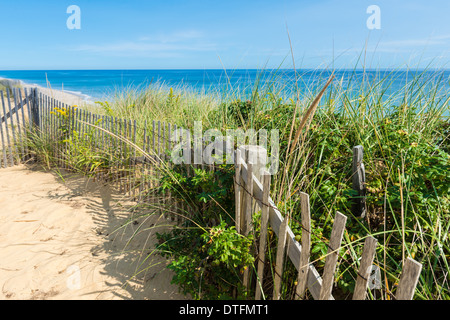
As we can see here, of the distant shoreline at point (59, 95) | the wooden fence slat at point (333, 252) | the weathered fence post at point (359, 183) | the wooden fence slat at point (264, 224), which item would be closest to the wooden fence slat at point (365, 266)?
the wooden fence slat at point (333, 252)

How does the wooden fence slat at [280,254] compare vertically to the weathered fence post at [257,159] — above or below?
below

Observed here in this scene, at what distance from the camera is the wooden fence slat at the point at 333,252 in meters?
1.57

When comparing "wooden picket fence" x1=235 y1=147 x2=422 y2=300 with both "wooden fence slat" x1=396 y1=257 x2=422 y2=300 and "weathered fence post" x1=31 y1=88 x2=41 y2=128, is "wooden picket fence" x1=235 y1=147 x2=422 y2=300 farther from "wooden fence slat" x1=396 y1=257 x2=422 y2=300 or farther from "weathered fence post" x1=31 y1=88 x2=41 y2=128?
"weathered fence post" x1=31 y1=88 x2=41 y2=128

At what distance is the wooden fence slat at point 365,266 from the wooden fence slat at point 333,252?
14 cm

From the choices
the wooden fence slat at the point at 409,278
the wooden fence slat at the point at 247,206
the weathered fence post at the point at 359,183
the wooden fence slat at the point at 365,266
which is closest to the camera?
the wooden fence slat at the point at 409,278

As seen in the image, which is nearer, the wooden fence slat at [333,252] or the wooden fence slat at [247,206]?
the wooden fence slat at [333,252]

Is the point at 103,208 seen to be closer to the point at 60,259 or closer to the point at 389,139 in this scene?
the point at 60,259

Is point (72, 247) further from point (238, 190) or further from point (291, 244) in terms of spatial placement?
point (291, 244)

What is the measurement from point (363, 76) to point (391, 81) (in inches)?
12.2

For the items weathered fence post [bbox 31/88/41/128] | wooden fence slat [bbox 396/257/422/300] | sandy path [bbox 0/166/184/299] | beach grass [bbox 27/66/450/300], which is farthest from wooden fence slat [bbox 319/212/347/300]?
weathered fence post [bbox 31/88/41/128]

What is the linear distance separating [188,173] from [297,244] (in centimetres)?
176

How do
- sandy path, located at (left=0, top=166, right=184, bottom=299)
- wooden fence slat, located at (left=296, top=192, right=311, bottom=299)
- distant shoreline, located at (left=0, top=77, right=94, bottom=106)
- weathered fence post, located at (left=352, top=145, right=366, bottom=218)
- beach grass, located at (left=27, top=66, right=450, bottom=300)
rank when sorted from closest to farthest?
wooden fence slat, located at (left=296, top=192, right=311, bottom=299)
beach grass, located at (left=27, top=66, right=450, bottom=300)
weathered fence post, located at (left=352, top=145, right=366, bottom=218)
sandy path, located at (left=0, top=166, right=184, bottom=299)
distant shoreline, located at (left=0, top=77, right=94, bottom=106)

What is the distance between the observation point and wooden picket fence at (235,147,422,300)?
1.43 metres

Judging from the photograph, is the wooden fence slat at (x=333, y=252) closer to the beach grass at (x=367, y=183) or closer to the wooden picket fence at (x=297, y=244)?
the wooden picket fence at (x=297, y=244)
